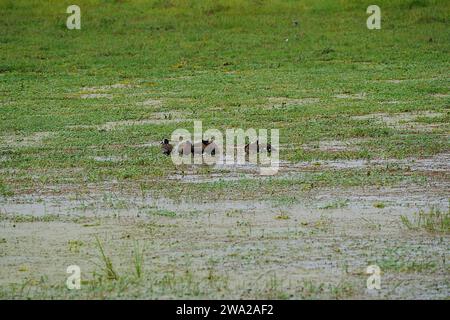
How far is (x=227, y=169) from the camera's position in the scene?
11281 mm

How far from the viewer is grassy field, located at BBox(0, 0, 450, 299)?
7734 millimetres

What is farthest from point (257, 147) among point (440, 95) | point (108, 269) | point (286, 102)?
point (440, 95)

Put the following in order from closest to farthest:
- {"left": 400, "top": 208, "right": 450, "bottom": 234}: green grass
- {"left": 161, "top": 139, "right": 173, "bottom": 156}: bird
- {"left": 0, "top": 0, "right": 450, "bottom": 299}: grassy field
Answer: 1. {"left": 0, "top": 0, "right": 450, "bottom": 299}: grassy field
2. {"left": 400, "top": 208, "right": 450, "bottom": 234}: green grass
3. {"left": 161, "top": 139, "right": 173, "bottom": 156}: bird

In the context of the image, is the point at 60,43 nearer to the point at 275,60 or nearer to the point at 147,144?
the point at 275,60

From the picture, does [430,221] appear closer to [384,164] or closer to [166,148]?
[384,164]

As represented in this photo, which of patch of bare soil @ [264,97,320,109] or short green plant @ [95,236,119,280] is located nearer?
short green plant @ [95,236,119,280]

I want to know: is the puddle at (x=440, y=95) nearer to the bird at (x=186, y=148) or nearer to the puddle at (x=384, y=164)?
the puddle at (x=384, y=164)

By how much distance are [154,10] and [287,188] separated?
51.7ft

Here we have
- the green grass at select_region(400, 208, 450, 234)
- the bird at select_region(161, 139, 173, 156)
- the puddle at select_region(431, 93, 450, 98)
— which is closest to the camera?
the green grass at select_region(400, 208, 450, 234)


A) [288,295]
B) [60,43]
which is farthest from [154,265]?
[60,43]

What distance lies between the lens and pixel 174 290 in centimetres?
721

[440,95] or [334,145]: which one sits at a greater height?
[440,95]

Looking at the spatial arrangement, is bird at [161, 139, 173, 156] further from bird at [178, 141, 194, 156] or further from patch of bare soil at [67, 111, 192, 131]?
patch of bare soil at [67, 111, 192, 131]

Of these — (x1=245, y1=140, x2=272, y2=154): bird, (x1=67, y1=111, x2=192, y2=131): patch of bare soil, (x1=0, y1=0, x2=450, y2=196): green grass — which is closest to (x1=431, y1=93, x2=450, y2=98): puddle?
(x1=0, y1=0, x2=450, y2=196): green grass
